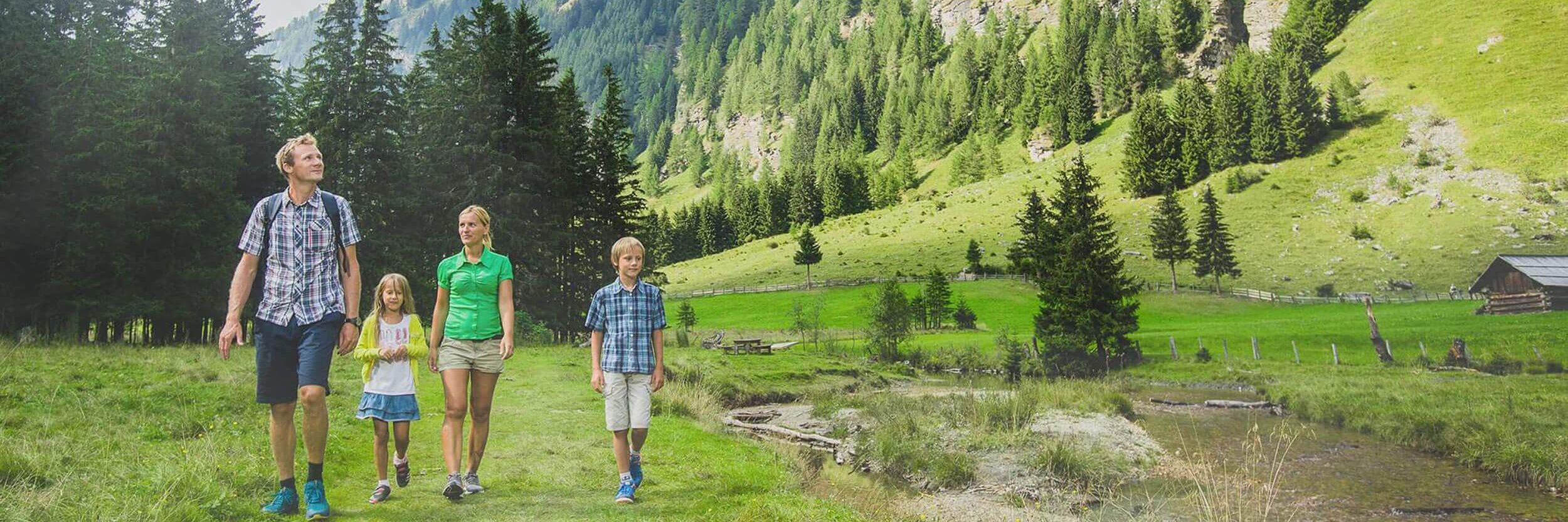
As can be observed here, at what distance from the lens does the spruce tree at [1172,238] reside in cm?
6334

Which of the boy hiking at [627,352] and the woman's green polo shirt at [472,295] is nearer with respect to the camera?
the woman's green polo shirt at [472,295]

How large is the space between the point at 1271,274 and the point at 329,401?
68.2m

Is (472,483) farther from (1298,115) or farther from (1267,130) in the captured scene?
(1298,115)

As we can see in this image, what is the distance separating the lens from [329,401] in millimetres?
11414

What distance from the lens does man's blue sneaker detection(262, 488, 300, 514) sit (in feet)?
16.8

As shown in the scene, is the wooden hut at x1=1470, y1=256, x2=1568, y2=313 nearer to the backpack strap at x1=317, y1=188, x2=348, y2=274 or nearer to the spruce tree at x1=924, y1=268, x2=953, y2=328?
the spruce tree at x1=924, y1=268, x2=953, y2=328

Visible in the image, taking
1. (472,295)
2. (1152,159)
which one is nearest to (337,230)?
(472,295)

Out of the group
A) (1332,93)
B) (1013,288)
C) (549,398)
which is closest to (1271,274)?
(1013,288)

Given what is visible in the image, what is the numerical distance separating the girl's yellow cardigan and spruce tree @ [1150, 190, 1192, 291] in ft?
217

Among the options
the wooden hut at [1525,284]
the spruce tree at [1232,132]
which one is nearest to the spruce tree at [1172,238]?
the spruce tree at [1232,132]

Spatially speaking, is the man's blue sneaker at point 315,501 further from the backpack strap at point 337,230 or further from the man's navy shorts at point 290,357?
the backpack strap at point 337,230

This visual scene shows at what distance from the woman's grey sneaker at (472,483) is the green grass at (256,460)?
4.8 inches

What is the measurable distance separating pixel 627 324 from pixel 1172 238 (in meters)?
67.1

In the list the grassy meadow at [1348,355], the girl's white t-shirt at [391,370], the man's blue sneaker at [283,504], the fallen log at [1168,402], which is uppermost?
the girl's white t-shirt at [391,370]
